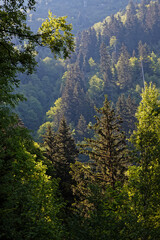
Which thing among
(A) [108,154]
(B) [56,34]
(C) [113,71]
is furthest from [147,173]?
(C) [113,71]

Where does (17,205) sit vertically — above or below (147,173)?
below

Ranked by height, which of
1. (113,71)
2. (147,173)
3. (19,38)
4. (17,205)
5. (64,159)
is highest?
(113,71)

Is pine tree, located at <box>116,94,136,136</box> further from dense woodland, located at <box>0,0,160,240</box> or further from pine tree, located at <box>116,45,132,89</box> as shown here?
dense woodland, located at <box>0,0,160,240</box>

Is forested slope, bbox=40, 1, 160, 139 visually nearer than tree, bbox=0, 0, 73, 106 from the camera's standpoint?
No

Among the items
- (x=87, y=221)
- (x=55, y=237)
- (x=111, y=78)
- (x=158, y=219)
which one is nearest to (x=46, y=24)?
(x=87, y=221)

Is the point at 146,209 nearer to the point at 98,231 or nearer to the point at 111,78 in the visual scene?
the point at 98,231

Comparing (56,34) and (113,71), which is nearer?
(56,34)

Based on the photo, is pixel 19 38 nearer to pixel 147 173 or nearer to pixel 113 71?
pixel 147 173

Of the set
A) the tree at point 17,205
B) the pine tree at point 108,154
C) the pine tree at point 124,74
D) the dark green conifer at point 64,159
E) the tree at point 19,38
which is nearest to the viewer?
the tree at point 19,38

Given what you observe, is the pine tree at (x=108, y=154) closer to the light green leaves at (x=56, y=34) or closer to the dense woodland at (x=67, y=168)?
the dense woodland at (x=67, y=168)

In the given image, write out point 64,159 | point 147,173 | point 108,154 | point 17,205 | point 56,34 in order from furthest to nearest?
point 64,159
point 108,154
point 147,173
point 17,205
point 56,34

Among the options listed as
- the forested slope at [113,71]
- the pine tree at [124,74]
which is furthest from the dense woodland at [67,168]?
the pine tree at [124,74]

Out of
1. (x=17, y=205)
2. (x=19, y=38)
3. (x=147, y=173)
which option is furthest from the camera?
(x=147, y=173)

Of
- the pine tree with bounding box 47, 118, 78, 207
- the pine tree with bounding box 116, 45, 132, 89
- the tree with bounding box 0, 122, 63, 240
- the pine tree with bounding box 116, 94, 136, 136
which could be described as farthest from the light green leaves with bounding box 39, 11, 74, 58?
the pine tree with bounding box 116, 45, 132, 89
